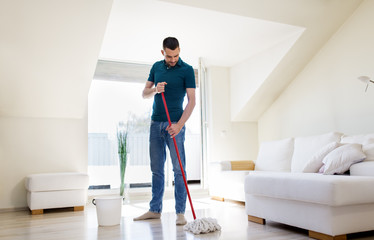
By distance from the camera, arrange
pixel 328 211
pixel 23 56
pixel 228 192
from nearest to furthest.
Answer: pixel 328 211
pixel 23 56
pixel 228 192

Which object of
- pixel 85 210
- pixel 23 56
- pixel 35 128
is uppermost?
pixel 23 56

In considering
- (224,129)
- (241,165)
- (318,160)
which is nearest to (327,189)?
(318,160)

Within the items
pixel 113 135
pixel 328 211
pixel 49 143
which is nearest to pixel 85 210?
pixel 49 143

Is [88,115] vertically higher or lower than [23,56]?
lower

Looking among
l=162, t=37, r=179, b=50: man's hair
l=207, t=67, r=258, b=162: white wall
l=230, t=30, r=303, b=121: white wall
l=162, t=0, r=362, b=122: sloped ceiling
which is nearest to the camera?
l=162, t=37, r=179, b=50: man's hair

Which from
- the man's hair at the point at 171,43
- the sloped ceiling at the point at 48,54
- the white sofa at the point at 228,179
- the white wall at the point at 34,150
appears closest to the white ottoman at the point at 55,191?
the white wall at the point at 34,150

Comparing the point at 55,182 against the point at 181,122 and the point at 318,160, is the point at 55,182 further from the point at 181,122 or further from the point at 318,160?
the point at 318,160

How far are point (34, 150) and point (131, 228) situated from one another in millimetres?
2202

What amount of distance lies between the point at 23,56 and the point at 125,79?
1784 millimetres

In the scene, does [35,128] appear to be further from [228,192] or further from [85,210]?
[228,192]

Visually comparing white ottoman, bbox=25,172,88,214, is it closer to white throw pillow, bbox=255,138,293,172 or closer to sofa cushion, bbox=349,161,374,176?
white throw pillow, bbox=255,138,293,172

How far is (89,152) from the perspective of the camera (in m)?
4.81

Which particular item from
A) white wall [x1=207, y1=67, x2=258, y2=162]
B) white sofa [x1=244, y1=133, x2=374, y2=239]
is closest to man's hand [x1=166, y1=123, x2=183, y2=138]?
white sofa [x1=244, y1=133, x2=374, y2=239]

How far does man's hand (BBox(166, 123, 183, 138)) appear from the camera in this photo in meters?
2.67
